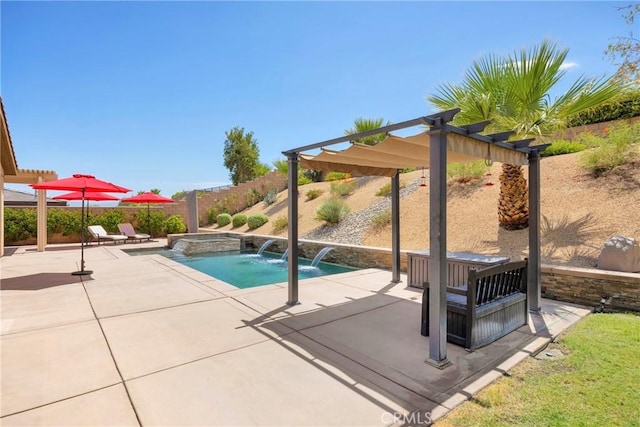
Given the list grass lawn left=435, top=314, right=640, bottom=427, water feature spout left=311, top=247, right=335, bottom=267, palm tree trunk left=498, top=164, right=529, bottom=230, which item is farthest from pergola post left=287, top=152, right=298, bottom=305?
palm tree trunk left=498, top=164, right=529, bottom=230

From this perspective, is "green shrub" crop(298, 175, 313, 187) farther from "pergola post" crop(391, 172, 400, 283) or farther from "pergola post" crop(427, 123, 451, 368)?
"pergola post" crop(427, 123, 451, 368)

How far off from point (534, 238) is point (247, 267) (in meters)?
8.46

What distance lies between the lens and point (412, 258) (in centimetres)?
676

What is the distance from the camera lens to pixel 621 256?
18.0 feet

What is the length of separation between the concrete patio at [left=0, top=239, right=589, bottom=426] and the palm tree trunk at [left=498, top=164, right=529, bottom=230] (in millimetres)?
3873

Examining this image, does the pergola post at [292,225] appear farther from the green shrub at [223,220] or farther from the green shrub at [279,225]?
the green shrub at [223,220]

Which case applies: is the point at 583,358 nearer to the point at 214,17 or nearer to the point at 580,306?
the point at 580,306

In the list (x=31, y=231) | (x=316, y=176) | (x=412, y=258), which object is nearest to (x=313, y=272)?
(x=412, y=258)

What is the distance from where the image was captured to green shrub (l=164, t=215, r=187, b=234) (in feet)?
63.3

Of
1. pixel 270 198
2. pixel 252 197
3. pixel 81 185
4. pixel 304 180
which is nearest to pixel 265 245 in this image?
pixel 81 185

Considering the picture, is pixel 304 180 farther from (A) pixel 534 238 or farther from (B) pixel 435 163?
(B) pixel 435 163

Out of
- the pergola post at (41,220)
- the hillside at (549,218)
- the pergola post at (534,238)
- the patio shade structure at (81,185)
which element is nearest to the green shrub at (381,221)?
the hillside at (549,218)

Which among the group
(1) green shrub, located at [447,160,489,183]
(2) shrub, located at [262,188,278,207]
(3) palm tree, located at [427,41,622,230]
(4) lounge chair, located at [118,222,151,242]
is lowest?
(4) lounge chair, located at [118,222,151,242]

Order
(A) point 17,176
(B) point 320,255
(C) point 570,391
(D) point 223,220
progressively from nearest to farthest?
(C) point 570,391 → (B) point 320,255 → (A) point 17,176 → (D) point 223,220
